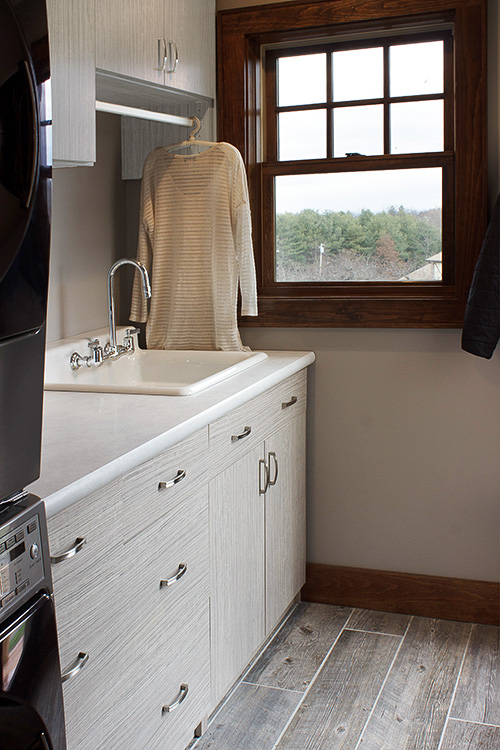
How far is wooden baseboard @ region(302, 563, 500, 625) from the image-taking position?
8.75 ft

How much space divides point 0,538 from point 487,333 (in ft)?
6.25

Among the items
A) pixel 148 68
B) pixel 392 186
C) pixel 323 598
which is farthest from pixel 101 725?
pixel 392 186

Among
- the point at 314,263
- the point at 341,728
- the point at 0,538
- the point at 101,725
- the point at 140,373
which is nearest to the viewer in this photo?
the point at 0,538

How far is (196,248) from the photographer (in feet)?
8.79

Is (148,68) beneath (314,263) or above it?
above

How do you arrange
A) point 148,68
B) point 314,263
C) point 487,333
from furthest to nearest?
point 314,263, point 487,333, point 148,68

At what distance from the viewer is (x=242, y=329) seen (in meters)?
2.86

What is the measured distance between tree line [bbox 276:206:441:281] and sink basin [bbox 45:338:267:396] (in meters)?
0.48

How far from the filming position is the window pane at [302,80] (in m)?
2.75

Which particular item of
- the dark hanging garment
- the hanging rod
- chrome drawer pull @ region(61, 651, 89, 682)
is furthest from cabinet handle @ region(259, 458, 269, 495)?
the hanging rod

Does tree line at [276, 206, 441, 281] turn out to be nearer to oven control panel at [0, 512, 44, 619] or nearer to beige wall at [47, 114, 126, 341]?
beige wall at [47, 114, 126, 341]

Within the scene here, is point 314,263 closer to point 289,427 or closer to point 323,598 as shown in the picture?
point 289,427

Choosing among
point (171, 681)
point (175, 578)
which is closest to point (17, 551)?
point (175, 578)

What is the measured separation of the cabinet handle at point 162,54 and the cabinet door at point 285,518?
120 centimetres
